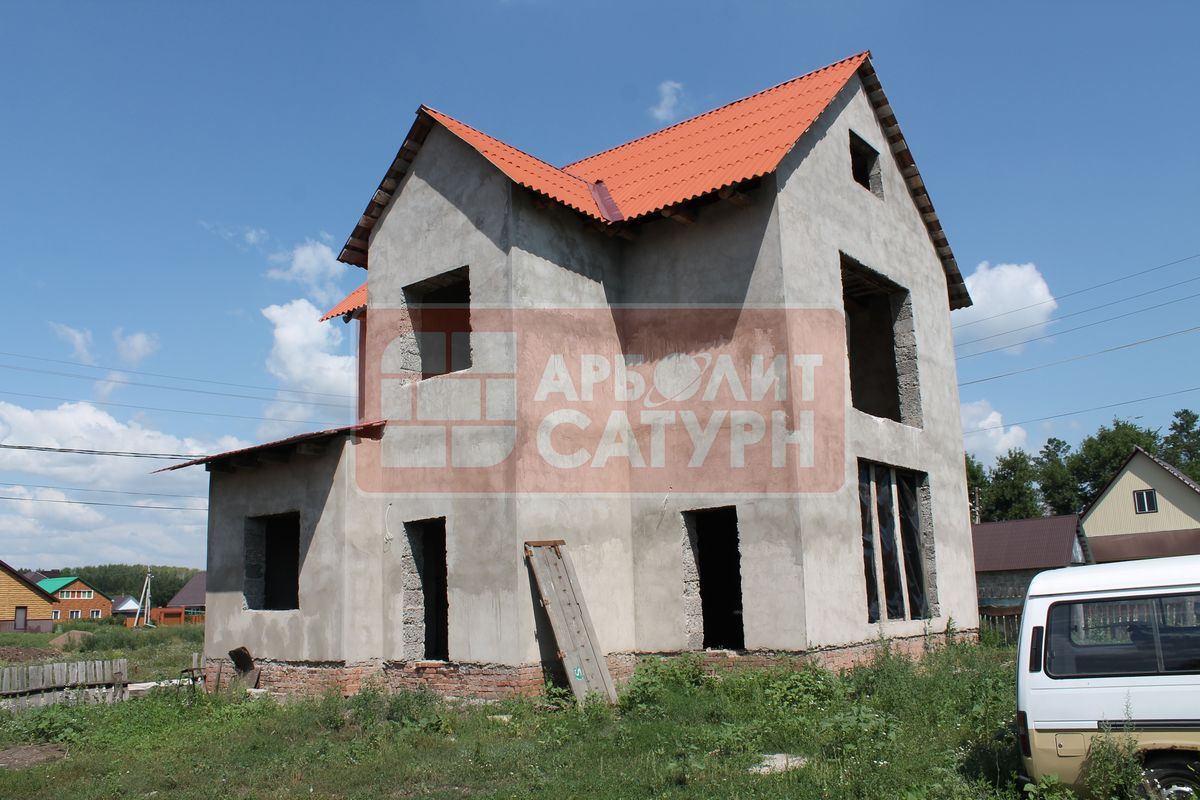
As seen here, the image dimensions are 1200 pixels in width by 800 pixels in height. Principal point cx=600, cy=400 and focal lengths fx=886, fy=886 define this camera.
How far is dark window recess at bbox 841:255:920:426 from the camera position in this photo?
53.2 feet

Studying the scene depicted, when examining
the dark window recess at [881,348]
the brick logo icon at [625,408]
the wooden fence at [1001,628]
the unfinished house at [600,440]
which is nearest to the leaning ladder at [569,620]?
the unfinished house at [600,440]

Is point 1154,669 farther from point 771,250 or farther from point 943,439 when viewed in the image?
point 943,439

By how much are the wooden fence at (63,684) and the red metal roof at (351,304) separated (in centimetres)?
793

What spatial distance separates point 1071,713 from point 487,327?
8.97 metres

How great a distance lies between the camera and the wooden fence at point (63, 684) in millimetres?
13992

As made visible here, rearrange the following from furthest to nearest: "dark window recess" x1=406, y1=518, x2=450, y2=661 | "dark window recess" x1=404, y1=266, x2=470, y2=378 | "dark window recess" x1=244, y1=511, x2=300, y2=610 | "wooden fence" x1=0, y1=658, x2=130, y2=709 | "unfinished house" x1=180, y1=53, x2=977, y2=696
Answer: "dark window recess" x1=244, y1=511, x2=300, y2=610, "dark window recess" x1=404, y1=266, x2=470, y2=378, "dark window recess" x1=406, y1=518, x2=450, y2=661, "wooden fence" x1=0, y1=658, x2=130, y2=709, "unfinished house" x1=180, y1=53, x2=977, y2=696

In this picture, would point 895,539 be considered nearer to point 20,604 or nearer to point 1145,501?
point 1145,501

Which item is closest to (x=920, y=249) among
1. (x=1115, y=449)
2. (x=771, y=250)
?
(x=771, y=250)

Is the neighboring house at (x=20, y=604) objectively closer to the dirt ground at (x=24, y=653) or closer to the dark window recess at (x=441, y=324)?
the dirt ground at (x=24, y=653)

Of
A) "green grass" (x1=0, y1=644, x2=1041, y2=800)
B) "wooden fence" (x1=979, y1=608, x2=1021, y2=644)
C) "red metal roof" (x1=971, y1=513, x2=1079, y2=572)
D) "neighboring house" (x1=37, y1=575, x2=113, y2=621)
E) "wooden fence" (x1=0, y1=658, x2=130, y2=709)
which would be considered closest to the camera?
"green grass" (x1=0, y1=644, x2=1041, y2=800)

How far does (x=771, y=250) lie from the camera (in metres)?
13.0

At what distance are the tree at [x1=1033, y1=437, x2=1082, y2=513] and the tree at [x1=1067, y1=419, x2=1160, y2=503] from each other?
0.66 metres

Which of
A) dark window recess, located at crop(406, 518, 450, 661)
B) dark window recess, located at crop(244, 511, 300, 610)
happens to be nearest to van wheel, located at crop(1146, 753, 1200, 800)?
dark window recess, located at crop(406, 518, 450, 661)

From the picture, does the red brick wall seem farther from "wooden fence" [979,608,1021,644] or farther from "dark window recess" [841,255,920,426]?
"wooden fence" [979,608,1021,644]
